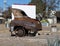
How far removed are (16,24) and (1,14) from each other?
7304 cm

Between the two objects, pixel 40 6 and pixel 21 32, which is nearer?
pixel 21 32

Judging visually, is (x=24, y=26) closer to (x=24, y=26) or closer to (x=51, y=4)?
(x=24, y=26)

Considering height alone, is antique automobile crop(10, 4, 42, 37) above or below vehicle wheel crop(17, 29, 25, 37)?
above

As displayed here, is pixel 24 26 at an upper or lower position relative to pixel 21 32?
upper

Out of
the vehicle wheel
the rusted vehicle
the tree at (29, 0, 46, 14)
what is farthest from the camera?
the tree at (29, 0, 46, 14)

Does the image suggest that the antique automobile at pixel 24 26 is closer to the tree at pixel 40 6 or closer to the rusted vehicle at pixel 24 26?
the rusted vehicle at pixel 24 26

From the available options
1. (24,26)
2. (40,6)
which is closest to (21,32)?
(24,26)

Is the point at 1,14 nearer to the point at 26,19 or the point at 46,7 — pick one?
the point at 46,7

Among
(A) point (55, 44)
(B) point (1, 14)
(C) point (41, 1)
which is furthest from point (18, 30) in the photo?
(B) point (1, 14)

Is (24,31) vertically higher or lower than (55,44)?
lower

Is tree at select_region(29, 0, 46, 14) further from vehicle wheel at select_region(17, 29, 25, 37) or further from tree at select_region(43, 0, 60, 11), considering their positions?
vehicle wheel at select_region(17, 29, 25, 37)

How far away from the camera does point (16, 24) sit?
23484 millimetres

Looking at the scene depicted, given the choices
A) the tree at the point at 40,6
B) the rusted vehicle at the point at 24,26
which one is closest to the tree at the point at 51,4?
the tree at the point at 40,6

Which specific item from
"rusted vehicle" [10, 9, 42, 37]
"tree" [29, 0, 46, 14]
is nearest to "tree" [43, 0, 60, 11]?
"tree" [29, 0, 46, 14]
